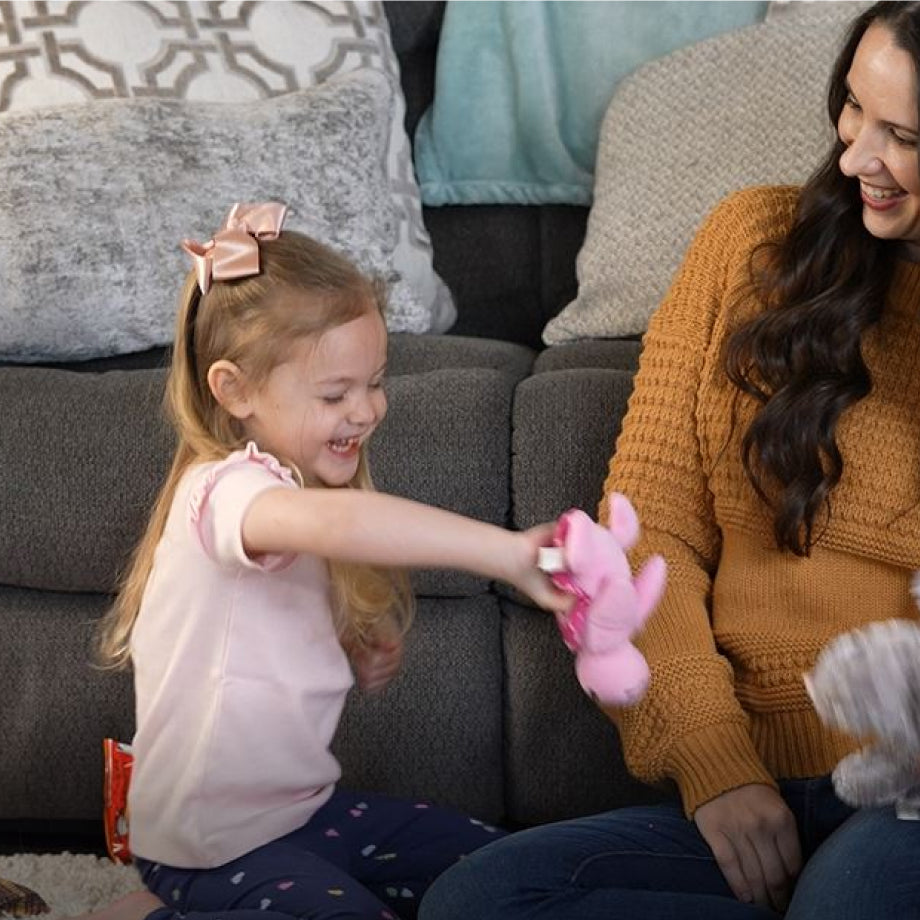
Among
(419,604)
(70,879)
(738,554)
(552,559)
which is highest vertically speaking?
(552,559)

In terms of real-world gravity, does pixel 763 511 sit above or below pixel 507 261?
above

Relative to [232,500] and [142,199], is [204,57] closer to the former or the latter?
[142,199]

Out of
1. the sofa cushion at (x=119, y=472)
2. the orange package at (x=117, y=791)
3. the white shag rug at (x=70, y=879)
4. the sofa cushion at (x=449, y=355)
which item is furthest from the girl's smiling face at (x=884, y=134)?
the white shag rug at (x=70, y=879)

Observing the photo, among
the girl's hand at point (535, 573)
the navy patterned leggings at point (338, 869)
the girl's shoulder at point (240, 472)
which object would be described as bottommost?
the navy patterned leggings at point (338, 869)

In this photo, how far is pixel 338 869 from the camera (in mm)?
1358

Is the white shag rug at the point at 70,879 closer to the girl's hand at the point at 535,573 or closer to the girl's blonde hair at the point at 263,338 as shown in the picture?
the girl's blonde hair at the point at 263,338

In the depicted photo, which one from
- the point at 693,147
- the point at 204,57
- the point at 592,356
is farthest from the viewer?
the point at 204,57

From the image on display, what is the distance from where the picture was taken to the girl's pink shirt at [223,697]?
1.32 metres

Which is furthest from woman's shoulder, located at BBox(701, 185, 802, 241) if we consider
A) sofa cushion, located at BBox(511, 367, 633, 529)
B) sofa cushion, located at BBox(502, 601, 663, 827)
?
sofa cushion, located at BBox(502, 601, 663, 827)

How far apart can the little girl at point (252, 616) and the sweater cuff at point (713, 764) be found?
10.8 inches

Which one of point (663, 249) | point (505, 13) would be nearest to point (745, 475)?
point (663, 249)

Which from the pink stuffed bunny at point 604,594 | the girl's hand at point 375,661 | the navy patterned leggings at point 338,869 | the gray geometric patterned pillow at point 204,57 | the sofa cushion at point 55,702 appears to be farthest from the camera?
the gray geometric patterned pillow at point 204,57

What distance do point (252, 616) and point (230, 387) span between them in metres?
0.20

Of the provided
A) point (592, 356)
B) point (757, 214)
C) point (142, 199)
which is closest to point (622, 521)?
point (757, 214)
